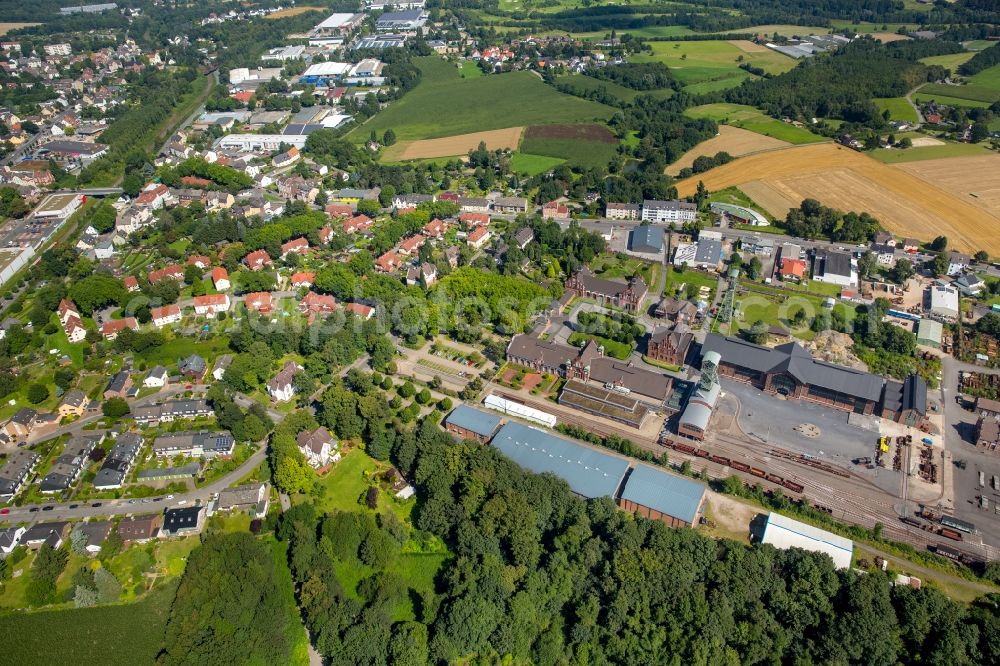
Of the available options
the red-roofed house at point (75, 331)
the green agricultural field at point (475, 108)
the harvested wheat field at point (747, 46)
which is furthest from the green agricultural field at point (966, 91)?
the red-roofed house at point (75, 331)

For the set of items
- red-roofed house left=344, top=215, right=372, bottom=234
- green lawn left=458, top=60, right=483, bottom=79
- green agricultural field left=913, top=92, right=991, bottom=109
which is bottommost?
green lawn left=458, top=60, right=483, bottom=79

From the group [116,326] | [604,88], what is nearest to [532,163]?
[604,88]

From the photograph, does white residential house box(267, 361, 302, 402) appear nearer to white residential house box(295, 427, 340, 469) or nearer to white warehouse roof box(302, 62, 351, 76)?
white residential house box(295, 427, 340, 469)

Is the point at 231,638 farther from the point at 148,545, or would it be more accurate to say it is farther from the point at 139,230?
the point at 139,230

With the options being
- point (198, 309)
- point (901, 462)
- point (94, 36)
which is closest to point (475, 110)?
point (198, 309)

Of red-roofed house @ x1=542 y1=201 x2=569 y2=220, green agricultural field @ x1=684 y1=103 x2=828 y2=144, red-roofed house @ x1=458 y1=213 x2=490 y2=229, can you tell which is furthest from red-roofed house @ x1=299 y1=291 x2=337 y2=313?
green agricultural field @ x1=684 y1=103 x2=828 y2=144

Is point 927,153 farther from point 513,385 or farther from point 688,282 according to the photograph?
point 513,385
